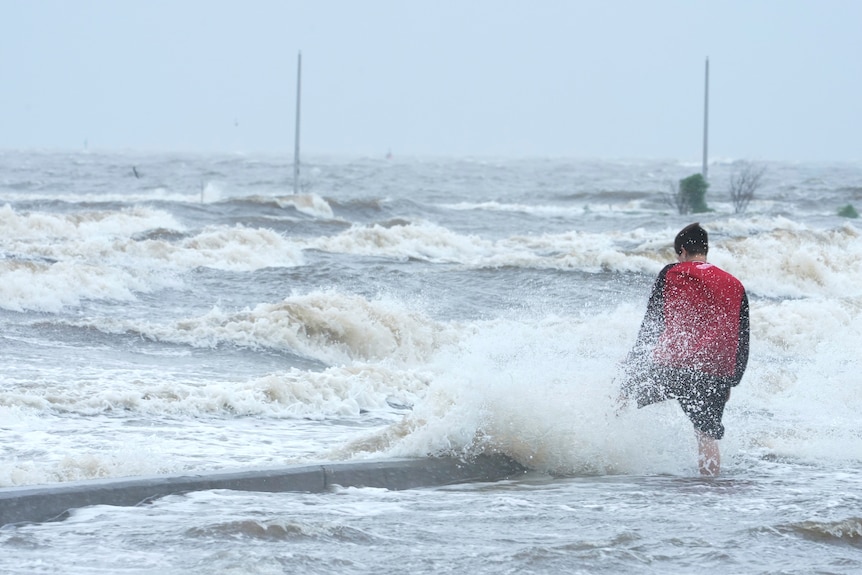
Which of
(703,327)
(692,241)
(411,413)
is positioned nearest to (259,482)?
(411,413)

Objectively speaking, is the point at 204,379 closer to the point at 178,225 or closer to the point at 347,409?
the point at 347,409

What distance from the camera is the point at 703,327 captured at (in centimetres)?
666

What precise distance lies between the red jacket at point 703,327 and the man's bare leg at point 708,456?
40 cm

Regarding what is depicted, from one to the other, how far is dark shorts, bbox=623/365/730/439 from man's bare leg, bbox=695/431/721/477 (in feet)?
0.29

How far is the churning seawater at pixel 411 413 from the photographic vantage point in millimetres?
5148

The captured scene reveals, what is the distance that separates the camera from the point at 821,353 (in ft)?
40.6

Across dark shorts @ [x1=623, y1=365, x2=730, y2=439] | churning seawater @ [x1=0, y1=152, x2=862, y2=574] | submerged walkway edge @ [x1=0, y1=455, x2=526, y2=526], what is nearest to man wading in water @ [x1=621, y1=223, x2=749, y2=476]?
dark shorts @ [x1=623, y1=365, x2=730, y2=439]

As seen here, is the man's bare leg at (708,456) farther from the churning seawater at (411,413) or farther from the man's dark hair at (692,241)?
the man's dark hair at (692,241)

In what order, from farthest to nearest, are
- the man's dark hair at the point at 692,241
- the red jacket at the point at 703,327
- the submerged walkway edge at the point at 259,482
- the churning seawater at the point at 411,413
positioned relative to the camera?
the man's dark hair at the point at 692,241 → the red jacket at the point at 703,327 → the submerged walkway edge at the point at 259,482 → the churning seawater at the point at 411,413

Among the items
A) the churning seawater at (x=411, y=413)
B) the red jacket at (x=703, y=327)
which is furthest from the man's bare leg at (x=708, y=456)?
the red jacket at (x=703, y=327)

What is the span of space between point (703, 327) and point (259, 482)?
255 centimetres

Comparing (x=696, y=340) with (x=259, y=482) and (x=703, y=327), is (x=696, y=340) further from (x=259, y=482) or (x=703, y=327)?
(x=259, y=482)

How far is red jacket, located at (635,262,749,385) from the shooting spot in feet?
21.8

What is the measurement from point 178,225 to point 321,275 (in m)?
10.5
